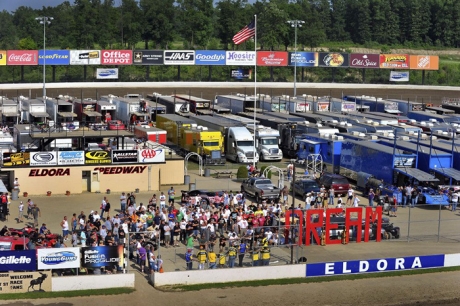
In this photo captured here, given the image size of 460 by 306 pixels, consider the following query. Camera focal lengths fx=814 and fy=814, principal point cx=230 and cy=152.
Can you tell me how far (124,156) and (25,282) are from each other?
17.6 metres

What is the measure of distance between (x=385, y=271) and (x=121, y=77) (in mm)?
69226

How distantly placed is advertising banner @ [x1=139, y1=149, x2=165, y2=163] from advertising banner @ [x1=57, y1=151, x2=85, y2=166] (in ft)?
11.0

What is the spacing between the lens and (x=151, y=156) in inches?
1843

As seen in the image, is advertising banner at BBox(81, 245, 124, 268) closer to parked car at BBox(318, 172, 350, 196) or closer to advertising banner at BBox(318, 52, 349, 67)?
parked car at BBox(318, 172, 350, 196)

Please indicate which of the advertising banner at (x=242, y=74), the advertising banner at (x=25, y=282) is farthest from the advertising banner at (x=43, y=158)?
the advertising banner at (x=242, y=74)

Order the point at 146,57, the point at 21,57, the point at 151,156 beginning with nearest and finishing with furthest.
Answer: the point at 151,156 < the point at 21,57 < the point at 146,57

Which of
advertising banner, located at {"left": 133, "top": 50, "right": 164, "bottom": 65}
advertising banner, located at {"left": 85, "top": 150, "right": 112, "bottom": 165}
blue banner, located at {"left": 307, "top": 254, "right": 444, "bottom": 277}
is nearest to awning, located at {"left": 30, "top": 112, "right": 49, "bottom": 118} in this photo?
advertising banner, located at {"left": 85, "top": 150, "right": 112, "bottom": 165}

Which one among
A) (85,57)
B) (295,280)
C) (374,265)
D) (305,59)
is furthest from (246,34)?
(305,59)

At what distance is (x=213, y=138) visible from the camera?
54281mm

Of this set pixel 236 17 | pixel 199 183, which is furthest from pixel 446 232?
pixel 236 17

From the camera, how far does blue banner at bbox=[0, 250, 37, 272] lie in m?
29.0

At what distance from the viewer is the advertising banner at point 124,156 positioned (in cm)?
4588

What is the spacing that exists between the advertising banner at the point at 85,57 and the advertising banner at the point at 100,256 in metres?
62.2

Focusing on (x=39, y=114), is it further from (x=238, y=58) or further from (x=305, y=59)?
(x=305, y=59)
